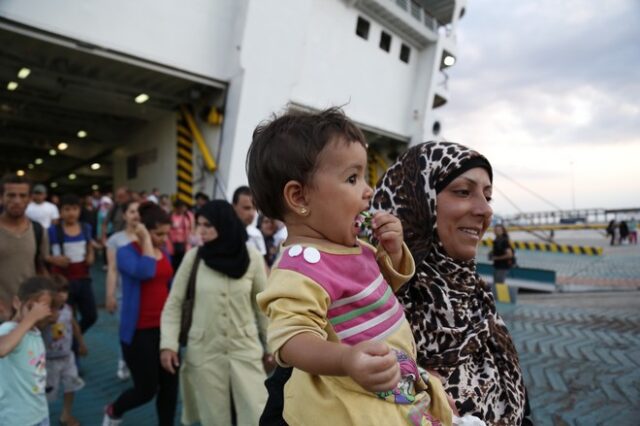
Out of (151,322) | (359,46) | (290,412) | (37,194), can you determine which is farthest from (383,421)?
(359,46)

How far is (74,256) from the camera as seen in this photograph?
4.83 m

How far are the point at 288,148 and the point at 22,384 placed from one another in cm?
256

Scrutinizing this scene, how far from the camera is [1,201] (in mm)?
3652

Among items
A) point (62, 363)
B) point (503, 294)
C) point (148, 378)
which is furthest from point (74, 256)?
point (503, 294)

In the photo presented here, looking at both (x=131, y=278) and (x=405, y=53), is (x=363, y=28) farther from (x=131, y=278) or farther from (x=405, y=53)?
(x=131, y=278)

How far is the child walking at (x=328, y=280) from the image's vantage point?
96 cm

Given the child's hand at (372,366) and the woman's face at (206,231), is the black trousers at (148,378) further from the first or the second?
the child's hand at (372,366)

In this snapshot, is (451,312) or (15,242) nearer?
(451,312)

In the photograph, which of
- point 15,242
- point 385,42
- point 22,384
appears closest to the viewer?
point 22,384

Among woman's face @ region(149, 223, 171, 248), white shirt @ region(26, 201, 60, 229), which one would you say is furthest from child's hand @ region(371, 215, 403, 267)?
white shirt @ region(26, 201, 60, 229)

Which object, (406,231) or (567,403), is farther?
(567,403)

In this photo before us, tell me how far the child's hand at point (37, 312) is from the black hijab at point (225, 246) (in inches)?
41.4

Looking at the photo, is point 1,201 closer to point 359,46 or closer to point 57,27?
point 57,27

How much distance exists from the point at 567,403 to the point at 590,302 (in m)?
5.74
